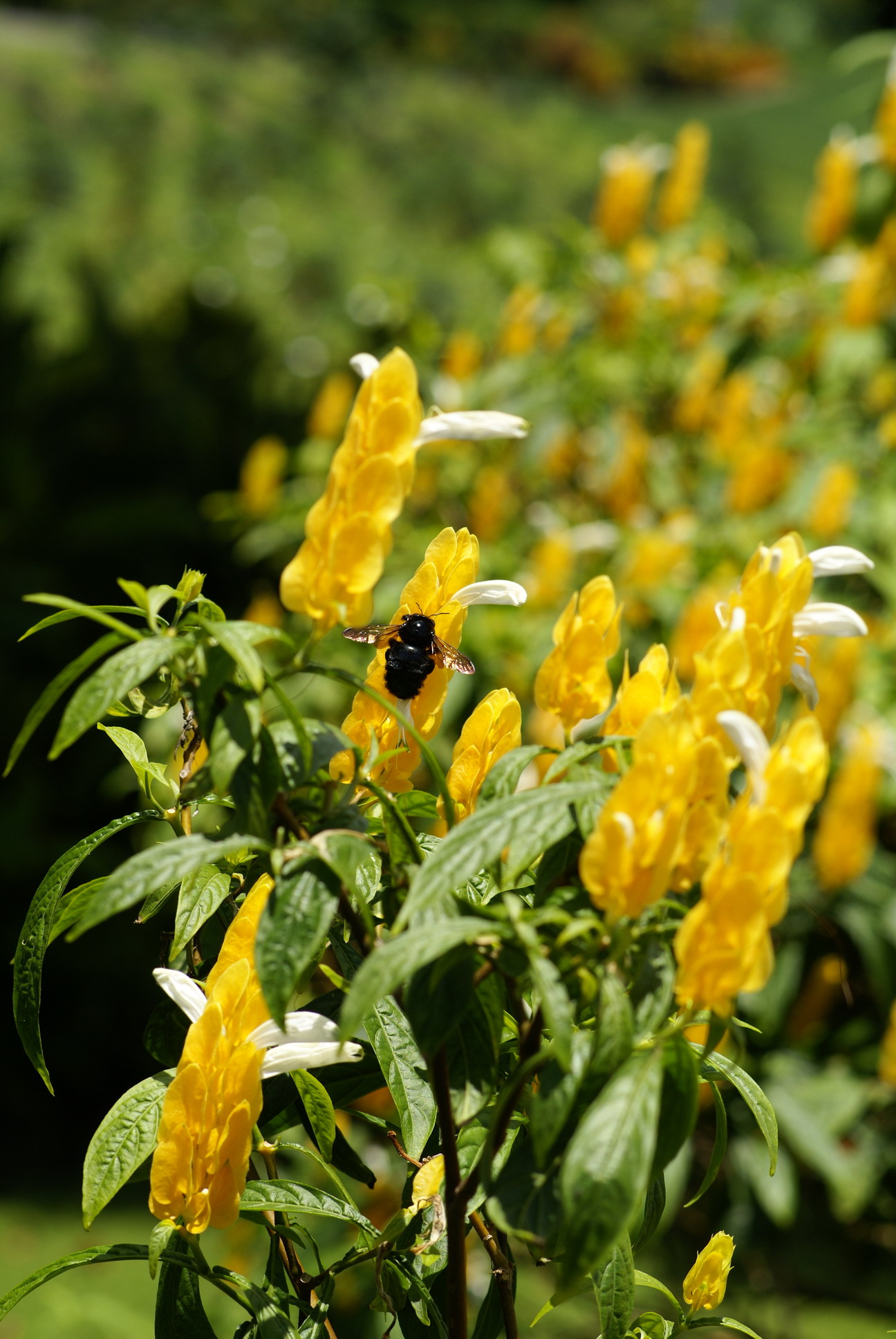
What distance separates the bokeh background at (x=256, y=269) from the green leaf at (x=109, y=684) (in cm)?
64

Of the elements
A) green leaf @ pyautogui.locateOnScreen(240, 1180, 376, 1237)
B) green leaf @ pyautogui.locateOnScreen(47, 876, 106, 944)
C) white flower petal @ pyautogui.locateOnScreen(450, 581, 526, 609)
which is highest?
white flower petal @ pyautogui.locateOnScreen(450, 581, 526, 609)

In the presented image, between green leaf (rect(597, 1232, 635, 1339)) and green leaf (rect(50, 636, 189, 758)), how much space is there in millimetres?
366

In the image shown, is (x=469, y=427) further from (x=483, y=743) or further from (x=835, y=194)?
(x=835, y=194)

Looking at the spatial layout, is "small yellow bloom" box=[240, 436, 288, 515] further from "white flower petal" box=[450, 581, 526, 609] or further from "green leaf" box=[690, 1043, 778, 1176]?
"green leaf" box=[690, 1043, 778, 1176]

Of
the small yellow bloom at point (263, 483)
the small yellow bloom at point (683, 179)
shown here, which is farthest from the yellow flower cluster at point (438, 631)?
the small yellow bloom at point (683, 179)

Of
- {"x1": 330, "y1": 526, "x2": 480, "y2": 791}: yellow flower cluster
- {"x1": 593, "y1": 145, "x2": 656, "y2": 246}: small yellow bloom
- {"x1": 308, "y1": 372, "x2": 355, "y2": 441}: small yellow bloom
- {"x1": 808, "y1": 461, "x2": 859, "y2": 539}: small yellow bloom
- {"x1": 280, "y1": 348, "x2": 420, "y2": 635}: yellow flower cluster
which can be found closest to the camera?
{"x1": 280, "y1": 348, "x2": 420, "y2": 635}: yellow flower cluster

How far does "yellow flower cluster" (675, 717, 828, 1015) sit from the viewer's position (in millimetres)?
451

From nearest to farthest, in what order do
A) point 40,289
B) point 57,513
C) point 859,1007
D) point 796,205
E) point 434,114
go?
point 859,1007, point 57,513, point 40,289, point 796,205, point 434,114

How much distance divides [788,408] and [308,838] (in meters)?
2.74

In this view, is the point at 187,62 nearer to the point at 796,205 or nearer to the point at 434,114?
the point at 434,114

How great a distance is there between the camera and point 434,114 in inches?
393

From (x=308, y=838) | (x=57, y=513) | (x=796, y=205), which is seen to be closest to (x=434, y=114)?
(x=796, y=205)

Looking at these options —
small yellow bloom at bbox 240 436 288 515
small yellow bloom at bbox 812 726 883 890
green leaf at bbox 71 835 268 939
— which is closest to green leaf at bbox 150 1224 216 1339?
green leaf at bbox 71 835 268 939

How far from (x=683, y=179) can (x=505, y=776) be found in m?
2.71
